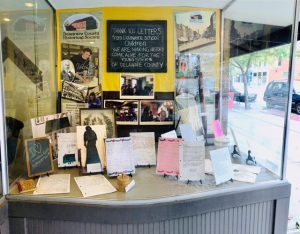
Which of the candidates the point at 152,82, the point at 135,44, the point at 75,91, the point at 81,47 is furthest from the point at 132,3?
the point at 75,91

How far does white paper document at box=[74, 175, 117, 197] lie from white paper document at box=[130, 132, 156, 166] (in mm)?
318

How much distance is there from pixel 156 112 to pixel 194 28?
79 centimetres

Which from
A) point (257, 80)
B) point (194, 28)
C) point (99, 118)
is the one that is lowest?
point (99, 118)

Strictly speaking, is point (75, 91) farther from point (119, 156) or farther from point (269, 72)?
point (269, 72)

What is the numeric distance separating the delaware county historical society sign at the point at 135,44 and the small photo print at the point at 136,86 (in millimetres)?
59

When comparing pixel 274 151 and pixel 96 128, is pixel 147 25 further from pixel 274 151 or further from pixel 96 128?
pixel 274 151

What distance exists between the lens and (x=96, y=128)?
6.08 ft

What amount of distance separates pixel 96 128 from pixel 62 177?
1.23 feet

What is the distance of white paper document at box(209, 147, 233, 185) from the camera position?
160 centimetres

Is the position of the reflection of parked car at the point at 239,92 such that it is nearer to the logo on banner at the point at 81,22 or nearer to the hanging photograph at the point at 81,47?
the hanging photograph at the point at 81,47

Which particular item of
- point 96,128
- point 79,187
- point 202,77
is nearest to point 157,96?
point 202,77

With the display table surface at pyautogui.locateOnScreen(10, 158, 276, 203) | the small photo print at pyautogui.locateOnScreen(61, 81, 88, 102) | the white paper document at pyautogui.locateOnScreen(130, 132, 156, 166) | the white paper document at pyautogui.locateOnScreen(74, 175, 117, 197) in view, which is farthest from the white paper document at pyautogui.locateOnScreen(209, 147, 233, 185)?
the small photo print at pyautogui.locateOnScreen(61, 81, 88, 102)

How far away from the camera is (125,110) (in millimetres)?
2398

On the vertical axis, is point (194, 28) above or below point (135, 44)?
above
